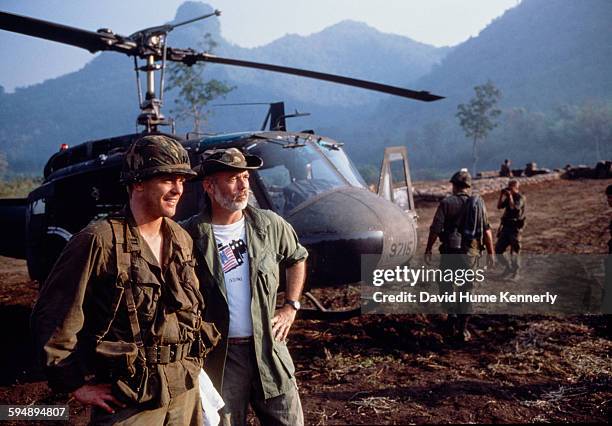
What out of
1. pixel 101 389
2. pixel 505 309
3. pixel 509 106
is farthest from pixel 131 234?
pixel 509 106

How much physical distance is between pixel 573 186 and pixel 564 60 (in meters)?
104

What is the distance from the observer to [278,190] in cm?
496

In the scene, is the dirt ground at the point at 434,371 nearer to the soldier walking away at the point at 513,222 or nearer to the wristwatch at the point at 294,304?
the wristwatch at the point at 294,304

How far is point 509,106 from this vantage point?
102750mm

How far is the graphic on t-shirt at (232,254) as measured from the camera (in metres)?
2.46

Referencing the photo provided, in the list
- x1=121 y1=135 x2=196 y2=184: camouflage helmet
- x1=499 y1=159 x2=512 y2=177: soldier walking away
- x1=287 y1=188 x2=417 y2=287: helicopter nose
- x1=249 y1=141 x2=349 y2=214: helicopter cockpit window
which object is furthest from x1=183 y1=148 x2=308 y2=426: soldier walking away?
x1=499 y1=159 x2=512 y2=177: soldier walking away

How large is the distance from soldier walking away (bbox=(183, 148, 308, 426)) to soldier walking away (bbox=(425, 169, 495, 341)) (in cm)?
351

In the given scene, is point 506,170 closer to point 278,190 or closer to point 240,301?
point 278,190

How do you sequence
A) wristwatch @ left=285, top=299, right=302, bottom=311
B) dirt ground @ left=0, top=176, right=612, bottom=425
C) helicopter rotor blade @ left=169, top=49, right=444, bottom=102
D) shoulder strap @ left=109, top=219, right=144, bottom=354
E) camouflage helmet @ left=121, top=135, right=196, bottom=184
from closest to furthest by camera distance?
shoulder strap @ left=109, top=219, right=144, bottom=354
camouflage helmet @ left=121, top=135, right=196, bottom=184
wristwatch @ left=285, top=299, right=302, bottom=311
dirt ground @ left=0, top=176, right=612, bottom=425
helicopter rotor blade @ left=169, top=49, right=444, bottom=102

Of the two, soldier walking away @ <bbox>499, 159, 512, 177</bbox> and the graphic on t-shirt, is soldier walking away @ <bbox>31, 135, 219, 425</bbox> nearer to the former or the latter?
the graphic on t-shirt

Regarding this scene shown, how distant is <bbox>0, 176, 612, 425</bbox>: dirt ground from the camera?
149 inches

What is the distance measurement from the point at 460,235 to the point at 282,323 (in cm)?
372

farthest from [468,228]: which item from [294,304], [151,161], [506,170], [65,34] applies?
[506,170]

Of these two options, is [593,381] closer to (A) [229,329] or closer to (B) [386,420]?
(B) [386,420]
